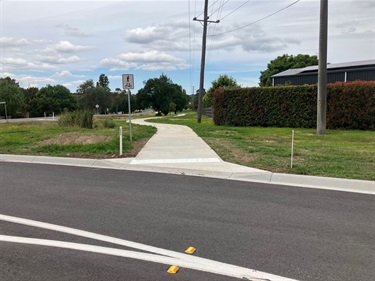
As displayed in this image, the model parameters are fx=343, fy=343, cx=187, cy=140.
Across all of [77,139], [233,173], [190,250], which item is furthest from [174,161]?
[190,250]

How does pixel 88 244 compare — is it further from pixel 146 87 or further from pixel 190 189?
pixel 146 87

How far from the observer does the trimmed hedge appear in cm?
1938

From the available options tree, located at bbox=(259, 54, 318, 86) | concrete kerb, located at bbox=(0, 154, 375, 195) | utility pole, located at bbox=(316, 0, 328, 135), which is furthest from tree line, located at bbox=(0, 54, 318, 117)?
concrete kerb, located at bbox=(0, 154, 375, 195)

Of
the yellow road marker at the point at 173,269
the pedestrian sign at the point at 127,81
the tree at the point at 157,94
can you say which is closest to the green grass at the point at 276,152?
the pedestrian sign at the point at 127,81

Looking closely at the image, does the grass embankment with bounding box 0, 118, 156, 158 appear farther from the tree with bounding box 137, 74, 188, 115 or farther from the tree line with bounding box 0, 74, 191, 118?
the tree with bounding box 137, 74, 188, 115

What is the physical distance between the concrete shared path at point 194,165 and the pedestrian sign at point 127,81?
2.42 metres

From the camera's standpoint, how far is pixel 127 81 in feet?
43.5

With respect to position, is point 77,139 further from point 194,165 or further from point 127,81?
point 194,165

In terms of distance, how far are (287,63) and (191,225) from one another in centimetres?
6038

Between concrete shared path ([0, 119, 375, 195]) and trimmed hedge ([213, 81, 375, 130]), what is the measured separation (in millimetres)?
10654

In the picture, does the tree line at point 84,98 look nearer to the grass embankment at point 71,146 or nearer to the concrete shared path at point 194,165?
the grass embankment at point 71,146

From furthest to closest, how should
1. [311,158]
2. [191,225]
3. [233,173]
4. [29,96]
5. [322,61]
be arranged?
1. [29,96]
2. [322,61]
3. [311,158]
4. [233,173]
5. [191,225]

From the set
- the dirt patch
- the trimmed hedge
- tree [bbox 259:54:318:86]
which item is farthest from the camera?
tree [bbox 259:54:318:86]

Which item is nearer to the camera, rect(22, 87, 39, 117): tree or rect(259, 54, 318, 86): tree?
rect(259, 54, 318, 86): tree
